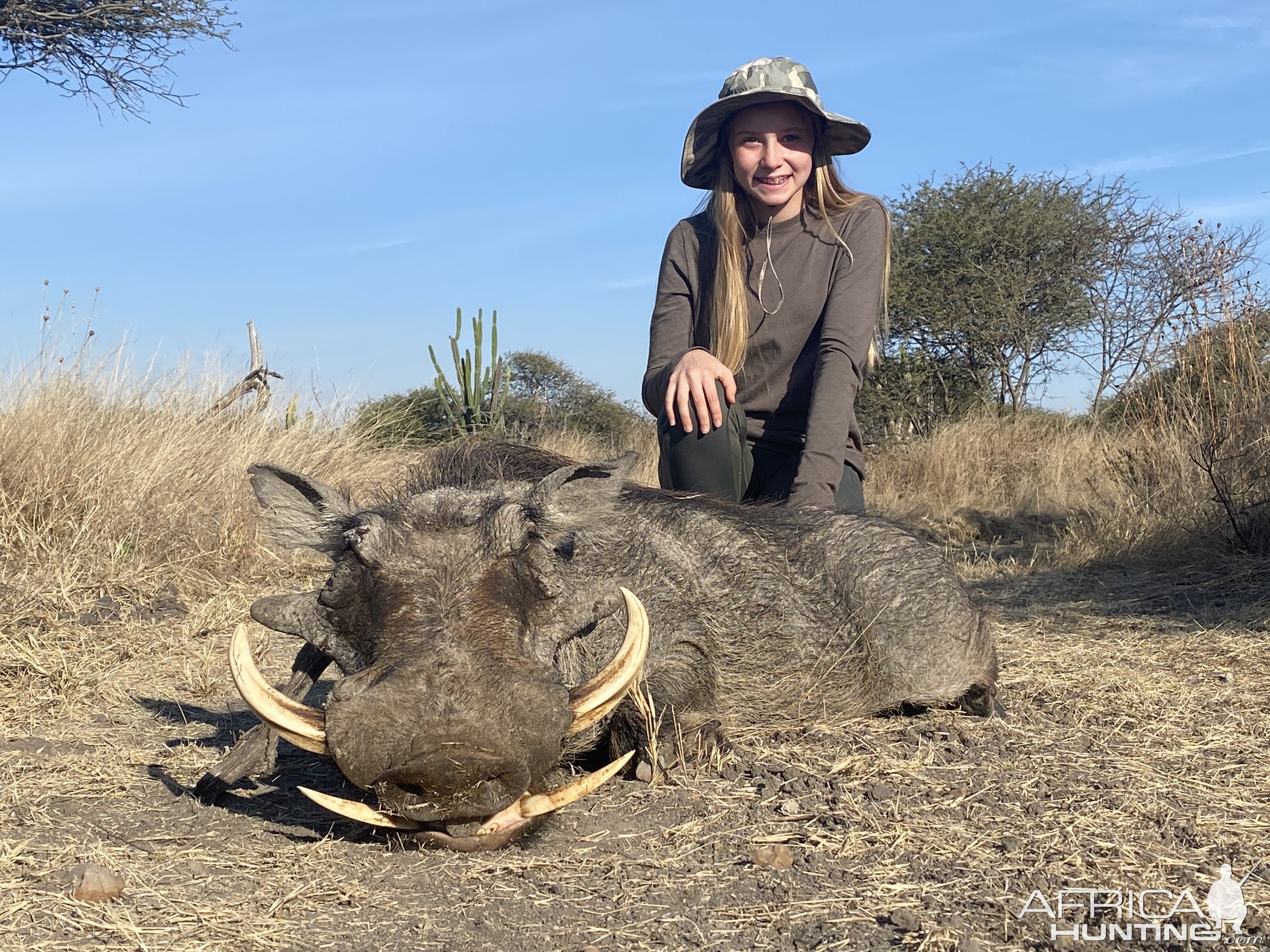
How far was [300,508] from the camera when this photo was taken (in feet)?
9.32

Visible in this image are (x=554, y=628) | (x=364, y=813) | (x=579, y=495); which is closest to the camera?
(x=364, y=813)

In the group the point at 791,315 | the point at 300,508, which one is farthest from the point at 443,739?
the point at 791,315

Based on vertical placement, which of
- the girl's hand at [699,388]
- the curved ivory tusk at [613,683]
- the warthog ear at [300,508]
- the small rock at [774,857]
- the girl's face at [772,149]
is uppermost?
the girl's face at [772,149]

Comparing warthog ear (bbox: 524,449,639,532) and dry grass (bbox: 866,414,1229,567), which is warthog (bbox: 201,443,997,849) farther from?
dry grass (bbox: 866,414,1229,567)

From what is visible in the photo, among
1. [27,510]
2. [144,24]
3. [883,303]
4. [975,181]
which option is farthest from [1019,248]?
[27,510]

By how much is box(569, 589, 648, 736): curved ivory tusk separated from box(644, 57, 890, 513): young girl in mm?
1510

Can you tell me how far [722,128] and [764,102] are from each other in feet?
0.75

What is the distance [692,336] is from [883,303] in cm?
79

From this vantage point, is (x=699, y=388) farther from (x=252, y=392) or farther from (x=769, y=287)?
(x=252, y=392)

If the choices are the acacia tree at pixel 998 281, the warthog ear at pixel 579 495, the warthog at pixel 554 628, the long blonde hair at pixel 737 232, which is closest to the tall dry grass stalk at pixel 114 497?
the long blonde hair at pixel 737 232

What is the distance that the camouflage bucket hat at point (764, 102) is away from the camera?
4.07 m

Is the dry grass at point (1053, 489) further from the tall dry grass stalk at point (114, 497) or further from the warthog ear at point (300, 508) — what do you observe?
the warthog ear at point (300, 508)

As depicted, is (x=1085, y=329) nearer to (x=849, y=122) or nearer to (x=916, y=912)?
(x=849, y=122)

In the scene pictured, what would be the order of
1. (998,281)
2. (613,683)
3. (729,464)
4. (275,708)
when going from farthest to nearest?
1. (998,281)
2. (729,464)
3. (613,683)
4. (275,708)
